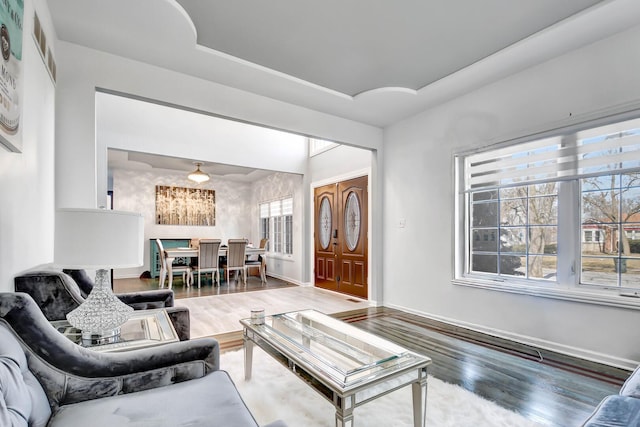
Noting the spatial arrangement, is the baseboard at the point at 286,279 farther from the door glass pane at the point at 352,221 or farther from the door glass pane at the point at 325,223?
the door glass pane at the point at 352,221

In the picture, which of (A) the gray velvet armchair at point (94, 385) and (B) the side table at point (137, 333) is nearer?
(A) the gray velvet armchair at point (94, 385)

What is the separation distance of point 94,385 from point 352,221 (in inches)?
176

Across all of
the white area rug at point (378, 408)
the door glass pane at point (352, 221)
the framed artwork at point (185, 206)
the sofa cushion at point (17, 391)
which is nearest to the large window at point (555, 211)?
the white area rug at point (378, 408)

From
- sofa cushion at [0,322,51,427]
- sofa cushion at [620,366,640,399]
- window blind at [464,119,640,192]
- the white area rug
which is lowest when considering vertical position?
the white area rug

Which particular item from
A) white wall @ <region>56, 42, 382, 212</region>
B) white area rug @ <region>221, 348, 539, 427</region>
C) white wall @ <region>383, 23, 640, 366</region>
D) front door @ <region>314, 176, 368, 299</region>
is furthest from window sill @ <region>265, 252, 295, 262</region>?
white area rug @ <region>221, 348, 539, 427</region>

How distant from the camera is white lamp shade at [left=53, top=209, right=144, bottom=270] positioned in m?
1.40

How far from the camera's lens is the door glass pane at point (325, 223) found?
19.7 feet

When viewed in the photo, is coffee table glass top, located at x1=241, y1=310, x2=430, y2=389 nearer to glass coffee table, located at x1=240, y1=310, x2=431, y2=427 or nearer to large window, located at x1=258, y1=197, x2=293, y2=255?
glass coffee table, located at x1=240, y1=310, x2=431, y2=427

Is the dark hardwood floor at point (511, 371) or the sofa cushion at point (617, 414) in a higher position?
the sofa cushion at point (617, 414)

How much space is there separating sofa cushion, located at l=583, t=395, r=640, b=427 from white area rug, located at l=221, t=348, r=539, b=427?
29.5 inches

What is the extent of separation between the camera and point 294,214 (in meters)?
7.00

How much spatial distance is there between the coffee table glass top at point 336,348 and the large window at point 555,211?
2036 millimetres

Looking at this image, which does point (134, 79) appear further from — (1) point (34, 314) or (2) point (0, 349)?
(2) point (0, 349)

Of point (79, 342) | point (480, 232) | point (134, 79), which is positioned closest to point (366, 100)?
point (480, 232)
